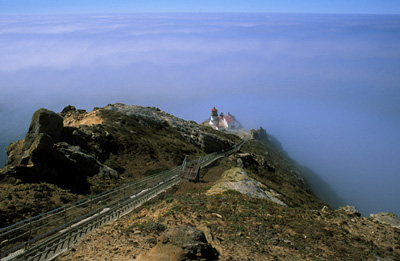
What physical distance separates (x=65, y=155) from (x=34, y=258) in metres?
12.3

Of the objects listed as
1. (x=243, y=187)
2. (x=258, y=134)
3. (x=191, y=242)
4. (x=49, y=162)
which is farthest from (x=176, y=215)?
(x=258, y=134)

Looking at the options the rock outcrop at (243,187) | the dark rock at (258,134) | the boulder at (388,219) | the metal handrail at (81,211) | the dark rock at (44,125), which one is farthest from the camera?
the dark rock at (258,134)

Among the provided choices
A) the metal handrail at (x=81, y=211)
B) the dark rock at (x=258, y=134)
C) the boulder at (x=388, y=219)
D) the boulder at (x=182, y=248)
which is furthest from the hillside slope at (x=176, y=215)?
the dark rock at (x=258, y=134)

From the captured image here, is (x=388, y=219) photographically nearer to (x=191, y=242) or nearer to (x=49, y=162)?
(x=191, y=242)

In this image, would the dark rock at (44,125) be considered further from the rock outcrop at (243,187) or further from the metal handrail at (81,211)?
the rock outcrop at (243,187)

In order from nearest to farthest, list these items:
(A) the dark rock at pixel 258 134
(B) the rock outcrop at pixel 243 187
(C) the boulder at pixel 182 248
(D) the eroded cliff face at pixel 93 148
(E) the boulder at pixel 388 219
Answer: (C) the boulder at pixel 182 248 → (E) the boulder at pixel 388 219 → (D) the eroded cliff face at pixel 93 148 → (B) the rock outcrop at pixel 243 187 → (A) the dark rock at pixel 258 134

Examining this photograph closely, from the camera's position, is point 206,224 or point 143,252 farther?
point 206,224

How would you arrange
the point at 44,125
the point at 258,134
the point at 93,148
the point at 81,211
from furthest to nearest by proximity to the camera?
the point at 258,134, the point at 93,148, the point at 44,125, the point at 81,211

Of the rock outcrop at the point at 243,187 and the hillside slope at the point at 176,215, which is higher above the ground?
the hillside slope at the point at 176,215

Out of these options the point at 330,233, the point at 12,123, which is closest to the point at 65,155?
the point at 330,233

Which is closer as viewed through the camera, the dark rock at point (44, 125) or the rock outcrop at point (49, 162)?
the rock outcrop at point (49, 162)

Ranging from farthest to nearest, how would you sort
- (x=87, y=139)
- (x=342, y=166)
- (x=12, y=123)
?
(x=12, y=123) → (x=342, y=166) → (x=87, y=139)

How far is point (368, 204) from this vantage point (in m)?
106

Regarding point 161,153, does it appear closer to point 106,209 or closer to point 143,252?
point 106,209
